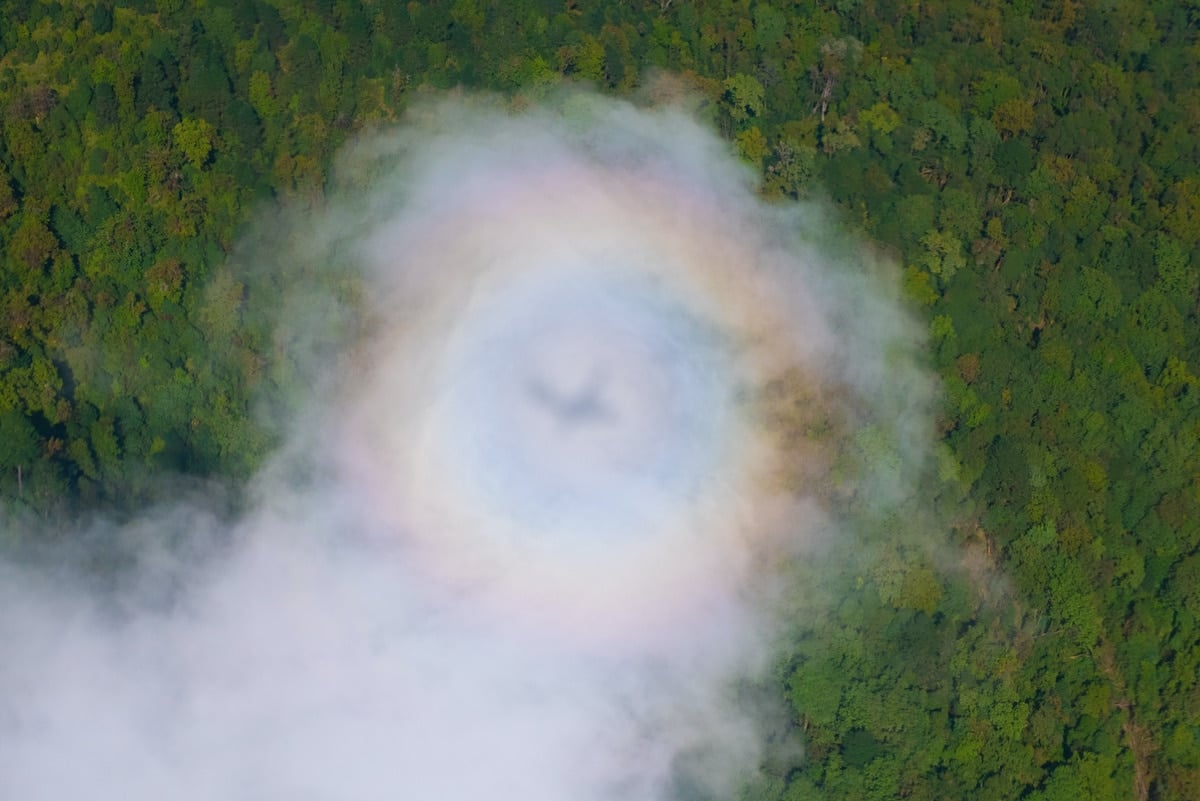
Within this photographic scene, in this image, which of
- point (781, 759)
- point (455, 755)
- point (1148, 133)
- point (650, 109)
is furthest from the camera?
point (1148, 133)

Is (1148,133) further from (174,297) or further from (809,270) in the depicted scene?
(174,297)

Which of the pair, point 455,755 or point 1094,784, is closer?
point 455,755

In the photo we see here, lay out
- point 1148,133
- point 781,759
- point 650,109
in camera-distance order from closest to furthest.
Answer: point 781,759 → point 650,109 → point 1148,133

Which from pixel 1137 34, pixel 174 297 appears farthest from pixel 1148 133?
pixel 174 297

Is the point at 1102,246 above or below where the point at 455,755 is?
above

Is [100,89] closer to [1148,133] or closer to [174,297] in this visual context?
[174,297]

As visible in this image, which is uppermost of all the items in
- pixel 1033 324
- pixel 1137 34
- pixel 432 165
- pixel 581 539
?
pixel 1137 34
